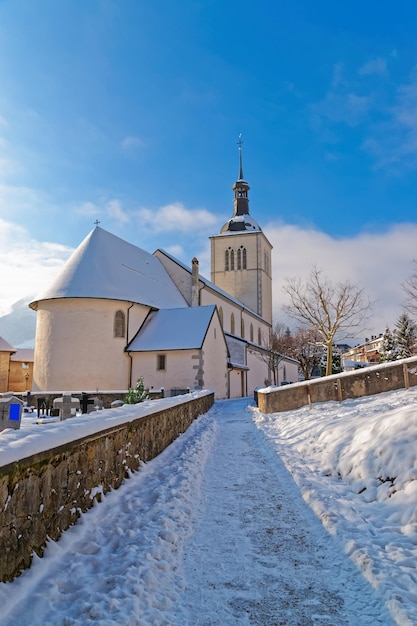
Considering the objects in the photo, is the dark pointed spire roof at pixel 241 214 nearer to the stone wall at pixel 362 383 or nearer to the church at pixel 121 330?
the church at pixel 121 330

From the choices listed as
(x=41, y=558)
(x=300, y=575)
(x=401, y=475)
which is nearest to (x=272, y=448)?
(x=401, y=475)

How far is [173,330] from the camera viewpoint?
30141mm

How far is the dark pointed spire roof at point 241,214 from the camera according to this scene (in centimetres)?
6231

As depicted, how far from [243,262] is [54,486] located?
5832cm

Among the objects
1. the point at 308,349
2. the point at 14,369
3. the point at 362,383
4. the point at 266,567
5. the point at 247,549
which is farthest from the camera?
the point at 308,349

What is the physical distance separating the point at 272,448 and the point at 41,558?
22.3 ft

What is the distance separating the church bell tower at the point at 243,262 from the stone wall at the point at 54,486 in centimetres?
5442

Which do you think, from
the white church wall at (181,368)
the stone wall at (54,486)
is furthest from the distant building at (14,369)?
the stone wall at (54,486)

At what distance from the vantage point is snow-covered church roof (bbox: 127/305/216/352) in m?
28.8

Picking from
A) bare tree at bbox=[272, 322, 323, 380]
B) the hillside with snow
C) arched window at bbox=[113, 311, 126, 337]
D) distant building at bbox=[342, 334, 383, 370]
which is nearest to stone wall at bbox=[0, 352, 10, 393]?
arched window at bbox=[113, 311, 126, 337]

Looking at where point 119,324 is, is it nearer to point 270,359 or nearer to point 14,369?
point 14,369

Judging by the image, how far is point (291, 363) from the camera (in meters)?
62.9

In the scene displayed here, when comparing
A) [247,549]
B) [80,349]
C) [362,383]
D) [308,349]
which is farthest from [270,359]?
[247,549]

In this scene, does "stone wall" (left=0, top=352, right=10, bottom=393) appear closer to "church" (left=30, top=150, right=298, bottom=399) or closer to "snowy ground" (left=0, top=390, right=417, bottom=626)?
"church" (left=30, top=150, right=298, bottom=399)
